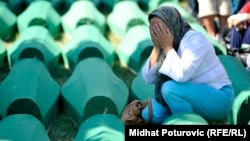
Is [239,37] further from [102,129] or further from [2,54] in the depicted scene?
[2,54]

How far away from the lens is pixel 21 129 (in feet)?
9.05

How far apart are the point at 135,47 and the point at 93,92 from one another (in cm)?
102

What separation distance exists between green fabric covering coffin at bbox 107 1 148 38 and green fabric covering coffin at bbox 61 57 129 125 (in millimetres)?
1014

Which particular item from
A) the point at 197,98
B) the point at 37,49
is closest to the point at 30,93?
the point at 37,49

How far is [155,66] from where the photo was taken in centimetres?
295

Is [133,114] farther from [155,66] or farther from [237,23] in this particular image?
[237,23]

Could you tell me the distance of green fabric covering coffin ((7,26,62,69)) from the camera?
→ 3.99 m

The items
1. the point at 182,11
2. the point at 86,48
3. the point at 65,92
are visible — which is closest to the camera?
the point at 65,92

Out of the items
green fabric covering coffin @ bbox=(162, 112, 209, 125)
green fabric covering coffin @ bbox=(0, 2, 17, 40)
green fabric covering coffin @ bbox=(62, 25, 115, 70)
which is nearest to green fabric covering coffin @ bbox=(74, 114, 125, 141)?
green fabric covering coffin @ bbox=(162, 112, 209, 125)

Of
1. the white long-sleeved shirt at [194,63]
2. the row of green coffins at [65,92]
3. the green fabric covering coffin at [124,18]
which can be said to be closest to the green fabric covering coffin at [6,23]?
the green fabric covering coffin at [124,18]

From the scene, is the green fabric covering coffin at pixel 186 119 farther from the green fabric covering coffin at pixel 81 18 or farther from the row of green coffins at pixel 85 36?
the green fabric covering coffin at pixel 81 18

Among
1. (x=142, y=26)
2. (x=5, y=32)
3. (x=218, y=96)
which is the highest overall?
(x=218, y=96)

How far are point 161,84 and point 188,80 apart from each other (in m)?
0.20

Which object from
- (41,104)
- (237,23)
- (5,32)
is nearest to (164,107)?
A: (41,104)
